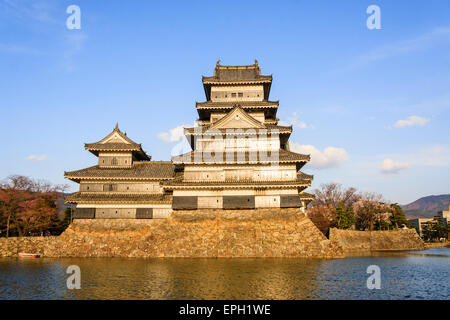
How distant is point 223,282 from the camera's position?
48.0 ft

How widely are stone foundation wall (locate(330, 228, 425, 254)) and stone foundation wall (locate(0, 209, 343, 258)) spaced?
19100mm

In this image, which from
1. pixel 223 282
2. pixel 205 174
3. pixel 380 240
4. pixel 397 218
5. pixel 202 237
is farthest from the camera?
pixel 397 218

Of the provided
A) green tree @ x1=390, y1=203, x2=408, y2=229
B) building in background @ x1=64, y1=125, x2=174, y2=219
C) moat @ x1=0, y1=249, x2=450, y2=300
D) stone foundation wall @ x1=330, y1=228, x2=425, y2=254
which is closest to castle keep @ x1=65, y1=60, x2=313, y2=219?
building in background @ x1=64, y1=125, x2=174, y2=219

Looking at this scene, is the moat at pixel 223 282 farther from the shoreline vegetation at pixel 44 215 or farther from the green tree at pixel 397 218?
the green tree at pixel 397 218

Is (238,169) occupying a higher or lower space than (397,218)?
higher

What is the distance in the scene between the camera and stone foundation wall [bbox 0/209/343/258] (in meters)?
24.5

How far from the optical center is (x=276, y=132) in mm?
28250

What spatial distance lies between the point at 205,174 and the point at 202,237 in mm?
5382

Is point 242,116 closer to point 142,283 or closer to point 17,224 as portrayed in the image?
point 142,283

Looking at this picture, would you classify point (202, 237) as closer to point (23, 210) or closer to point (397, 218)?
point (23, 210)

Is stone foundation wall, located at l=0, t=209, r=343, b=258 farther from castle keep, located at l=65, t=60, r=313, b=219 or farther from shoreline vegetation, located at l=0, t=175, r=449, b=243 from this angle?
shoreline vegetation, located at l=0, t=175, r=449, b=243

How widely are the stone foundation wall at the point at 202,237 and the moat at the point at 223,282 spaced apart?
433cm

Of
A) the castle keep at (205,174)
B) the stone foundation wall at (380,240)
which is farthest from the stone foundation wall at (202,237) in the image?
the stone foundation wall at (380,240)

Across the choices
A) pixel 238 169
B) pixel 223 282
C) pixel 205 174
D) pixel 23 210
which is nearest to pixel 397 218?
pixel 238 169
